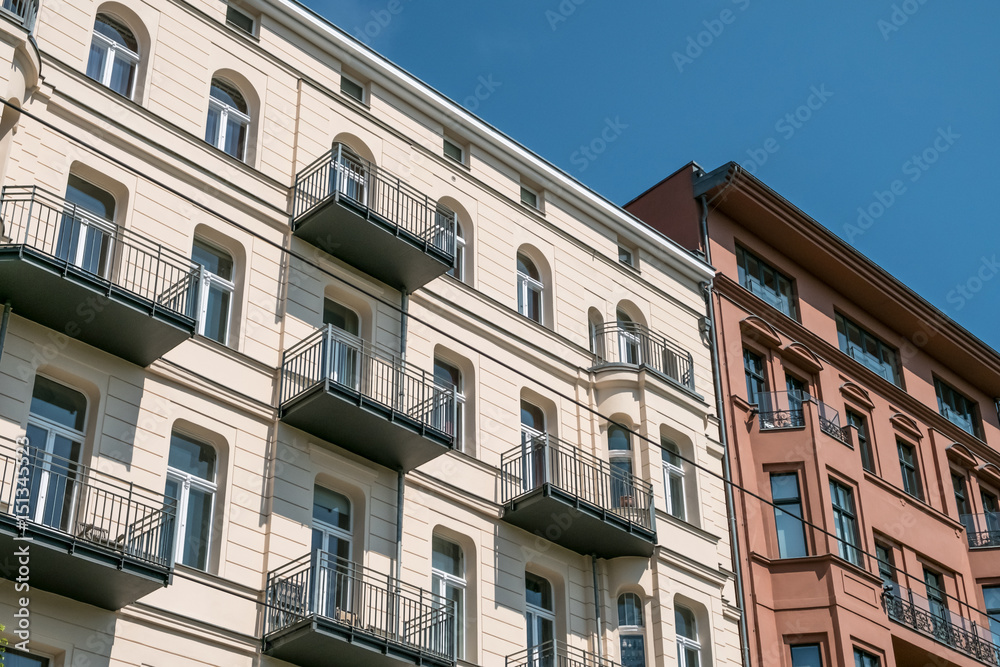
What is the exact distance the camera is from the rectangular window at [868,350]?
119 feet

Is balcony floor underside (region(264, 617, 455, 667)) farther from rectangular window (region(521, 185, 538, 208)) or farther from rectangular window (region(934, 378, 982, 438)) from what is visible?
rectangular window (region(934, 378, 982, 438))

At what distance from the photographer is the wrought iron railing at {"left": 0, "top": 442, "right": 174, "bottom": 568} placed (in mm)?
16688

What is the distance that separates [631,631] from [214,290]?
9978mm

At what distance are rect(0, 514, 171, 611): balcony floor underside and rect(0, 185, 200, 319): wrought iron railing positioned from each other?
3.81 metres

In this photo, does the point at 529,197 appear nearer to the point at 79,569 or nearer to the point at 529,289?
the point at 529,289

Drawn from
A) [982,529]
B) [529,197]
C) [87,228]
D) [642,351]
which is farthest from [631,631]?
[982,529]

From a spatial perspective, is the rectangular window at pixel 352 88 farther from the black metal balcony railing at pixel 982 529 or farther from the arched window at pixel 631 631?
the black metal balcony railing at pixel 982 529

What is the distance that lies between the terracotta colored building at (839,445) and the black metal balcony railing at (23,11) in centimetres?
1622

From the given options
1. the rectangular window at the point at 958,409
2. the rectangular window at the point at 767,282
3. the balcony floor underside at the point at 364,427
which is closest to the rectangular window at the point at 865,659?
the rectangular window at the point at 767,282

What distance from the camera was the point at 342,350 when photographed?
2244 centimetres

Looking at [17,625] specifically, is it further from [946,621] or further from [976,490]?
[976,490]

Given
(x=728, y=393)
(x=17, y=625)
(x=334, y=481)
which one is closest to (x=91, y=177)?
(x=334, y=481)

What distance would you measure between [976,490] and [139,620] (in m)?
28.1

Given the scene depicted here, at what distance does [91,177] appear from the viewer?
67.5 ft
